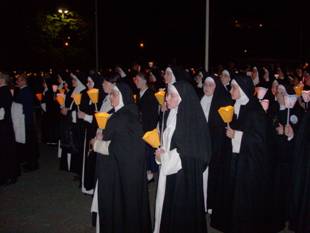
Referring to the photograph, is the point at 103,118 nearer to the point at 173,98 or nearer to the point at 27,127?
the point at 173,98

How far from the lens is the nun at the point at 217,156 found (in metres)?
7.05

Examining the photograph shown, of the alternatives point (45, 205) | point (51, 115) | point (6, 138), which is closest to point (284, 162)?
point (45, 205)

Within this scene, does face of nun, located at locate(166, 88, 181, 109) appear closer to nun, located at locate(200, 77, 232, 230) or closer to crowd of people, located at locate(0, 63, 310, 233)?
crowd of people, located at locate(0, 63, 310, 233)

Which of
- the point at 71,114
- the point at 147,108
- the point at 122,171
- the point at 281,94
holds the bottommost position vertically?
the point at 122,171

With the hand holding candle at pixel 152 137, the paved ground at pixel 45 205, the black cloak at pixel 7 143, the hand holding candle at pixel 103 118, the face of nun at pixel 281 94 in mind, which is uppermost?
the face of nun at pixel 281 94

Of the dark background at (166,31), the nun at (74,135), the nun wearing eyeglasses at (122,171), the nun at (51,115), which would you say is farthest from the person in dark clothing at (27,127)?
the dark background at (166,31)

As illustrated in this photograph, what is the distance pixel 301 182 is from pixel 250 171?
90 centimetres

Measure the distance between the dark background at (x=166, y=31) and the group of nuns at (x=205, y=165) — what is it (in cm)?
1878

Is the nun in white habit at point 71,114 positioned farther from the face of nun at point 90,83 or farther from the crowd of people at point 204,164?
the crowd of people at point 204,164

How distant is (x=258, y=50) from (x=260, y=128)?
5751cm

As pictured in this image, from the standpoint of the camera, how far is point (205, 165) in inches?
221

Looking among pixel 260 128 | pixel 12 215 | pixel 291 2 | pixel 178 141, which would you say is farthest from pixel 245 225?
pixel 291 2

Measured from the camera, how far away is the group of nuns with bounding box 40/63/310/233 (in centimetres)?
555

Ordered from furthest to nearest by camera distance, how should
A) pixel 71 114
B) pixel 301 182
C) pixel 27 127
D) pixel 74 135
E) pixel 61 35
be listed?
pixel 61 35 → pixel 27 127 → pixel 71 114 → pixel 74 135 → pixel 301 182
